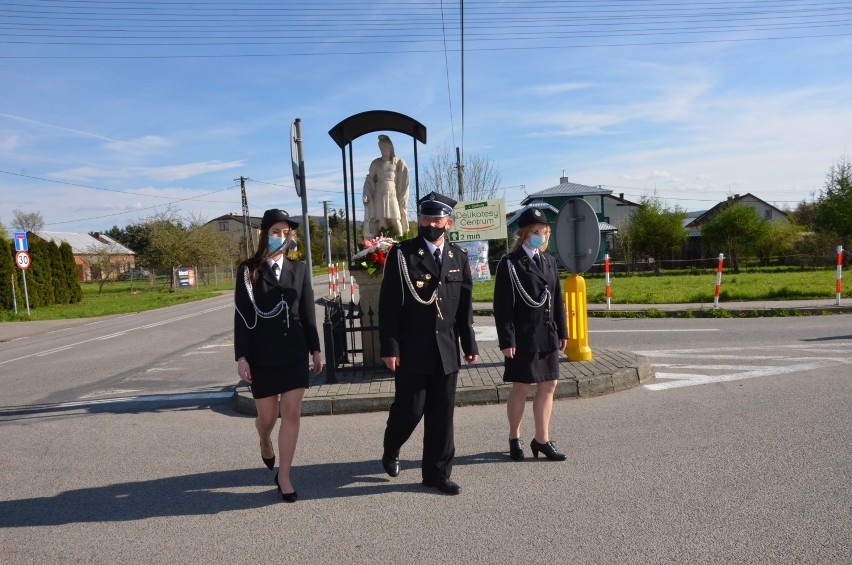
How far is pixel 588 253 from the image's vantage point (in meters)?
8.45

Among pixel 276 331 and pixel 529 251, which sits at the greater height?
pixel 529 251

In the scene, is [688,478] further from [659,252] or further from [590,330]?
[659,252]

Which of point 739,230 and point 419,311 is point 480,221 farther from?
point 739,230

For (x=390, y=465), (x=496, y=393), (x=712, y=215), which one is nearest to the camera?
(x=390, y=465)

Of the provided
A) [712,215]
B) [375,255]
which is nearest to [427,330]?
[375,255]

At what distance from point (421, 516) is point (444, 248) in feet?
5.62

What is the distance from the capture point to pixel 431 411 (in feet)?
14.7

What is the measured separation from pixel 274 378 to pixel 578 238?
525cm

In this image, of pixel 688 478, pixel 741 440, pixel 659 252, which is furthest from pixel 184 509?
pixel 659 252

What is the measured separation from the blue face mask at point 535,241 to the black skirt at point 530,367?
Answer: 31.4 inches

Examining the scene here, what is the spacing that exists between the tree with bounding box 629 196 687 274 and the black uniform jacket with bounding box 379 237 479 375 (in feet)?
126

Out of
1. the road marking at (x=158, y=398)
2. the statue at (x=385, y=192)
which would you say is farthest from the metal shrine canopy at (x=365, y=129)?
the road marking at (x=158, y=398)

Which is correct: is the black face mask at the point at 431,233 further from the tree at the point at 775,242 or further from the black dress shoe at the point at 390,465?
the tree at the point at 775,242

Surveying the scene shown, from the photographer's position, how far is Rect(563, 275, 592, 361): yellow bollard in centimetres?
780
